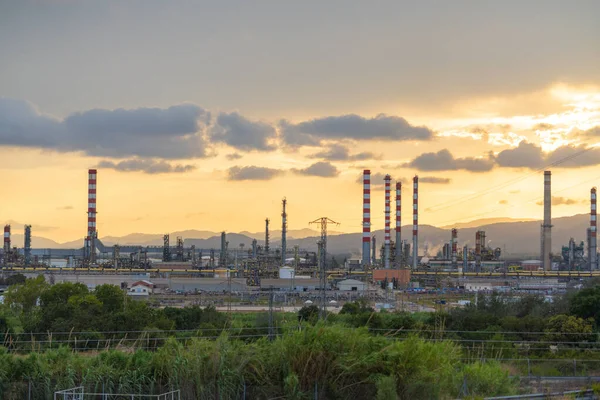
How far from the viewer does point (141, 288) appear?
40688 millimetres

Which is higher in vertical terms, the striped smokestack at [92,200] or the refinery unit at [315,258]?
the striped smokestack at [92,200]

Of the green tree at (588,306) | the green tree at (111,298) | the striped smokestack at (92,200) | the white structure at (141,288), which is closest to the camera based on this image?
the green tree at (588,306)

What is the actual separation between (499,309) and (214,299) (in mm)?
16178

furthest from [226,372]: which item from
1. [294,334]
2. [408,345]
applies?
[408,345]

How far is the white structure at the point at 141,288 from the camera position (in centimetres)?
4019

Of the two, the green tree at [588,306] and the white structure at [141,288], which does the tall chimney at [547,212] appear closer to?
the white structure at [141,288]

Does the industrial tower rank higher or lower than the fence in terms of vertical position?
higher

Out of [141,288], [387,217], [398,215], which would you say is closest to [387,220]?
[387,217]

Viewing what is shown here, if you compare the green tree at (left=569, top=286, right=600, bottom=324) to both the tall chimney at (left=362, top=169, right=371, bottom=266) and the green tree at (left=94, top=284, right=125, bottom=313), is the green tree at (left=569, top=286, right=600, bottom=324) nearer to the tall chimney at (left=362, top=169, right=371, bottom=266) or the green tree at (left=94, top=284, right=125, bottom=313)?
the green tree at (left=94, top=284, right=125, bottom=313)

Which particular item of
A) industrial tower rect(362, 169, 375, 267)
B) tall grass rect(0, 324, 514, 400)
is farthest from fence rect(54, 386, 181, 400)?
industrial tower rect(362, 169, 375, 267)

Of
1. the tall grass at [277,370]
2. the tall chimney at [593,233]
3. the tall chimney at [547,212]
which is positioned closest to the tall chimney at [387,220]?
the tall chimney at [547,212]

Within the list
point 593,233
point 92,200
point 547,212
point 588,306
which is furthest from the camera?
point 593,233

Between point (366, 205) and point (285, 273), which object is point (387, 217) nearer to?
point (366, 205)

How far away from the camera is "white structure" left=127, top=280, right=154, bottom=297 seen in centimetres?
4019
